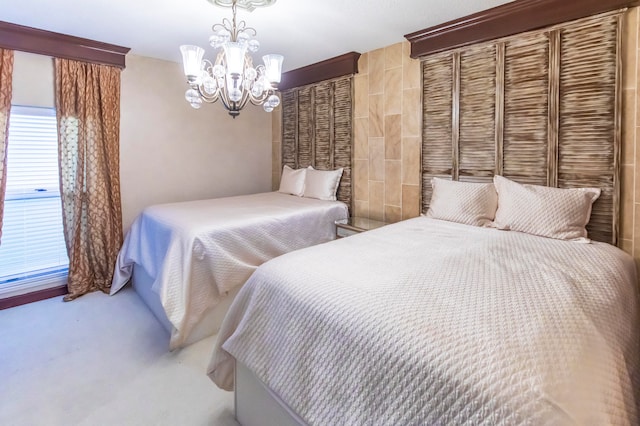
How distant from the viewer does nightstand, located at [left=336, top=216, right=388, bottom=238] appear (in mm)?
3197

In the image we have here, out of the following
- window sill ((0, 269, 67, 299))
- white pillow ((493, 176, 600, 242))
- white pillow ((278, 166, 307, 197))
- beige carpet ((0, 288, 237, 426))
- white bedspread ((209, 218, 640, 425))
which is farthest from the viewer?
white pillow ((278, 166, 307, 197))

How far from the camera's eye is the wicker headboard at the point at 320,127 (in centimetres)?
369

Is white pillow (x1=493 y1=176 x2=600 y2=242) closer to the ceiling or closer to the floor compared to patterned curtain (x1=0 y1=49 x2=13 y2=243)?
closer to the floor

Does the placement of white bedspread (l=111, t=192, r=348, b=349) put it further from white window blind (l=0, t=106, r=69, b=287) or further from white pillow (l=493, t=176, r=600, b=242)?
white pillow (l=493, t=176, r=600, b=242)

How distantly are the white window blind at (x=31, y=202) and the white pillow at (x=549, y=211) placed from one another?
3.84 m

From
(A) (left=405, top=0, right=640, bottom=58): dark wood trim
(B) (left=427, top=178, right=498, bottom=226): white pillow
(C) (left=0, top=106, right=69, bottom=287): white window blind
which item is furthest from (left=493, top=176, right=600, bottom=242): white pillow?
(C) (left=0, top=106, right=69, bottom=287): white window blind

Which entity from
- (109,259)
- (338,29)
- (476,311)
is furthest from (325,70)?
(476,311)

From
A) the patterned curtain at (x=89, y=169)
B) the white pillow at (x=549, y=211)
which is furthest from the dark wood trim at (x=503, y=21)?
the patterned curtain at (x=89, y=169)

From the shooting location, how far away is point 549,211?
2.08 m

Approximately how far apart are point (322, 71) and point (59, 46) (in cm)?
246

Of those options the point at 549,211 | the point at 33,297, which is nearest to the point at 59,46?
the point at 33,297

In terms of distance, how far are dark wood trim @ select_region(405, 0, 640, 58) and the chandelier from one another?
4.46 ft

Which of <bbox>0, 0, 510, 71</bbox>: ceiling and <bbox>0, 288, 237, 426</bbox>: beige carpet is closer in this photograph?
<bbox>0, 288, 237, 426</bbox>: beige carpet

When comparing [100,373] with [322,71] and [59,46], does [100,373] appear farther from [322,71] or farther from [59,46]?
[322,71]
